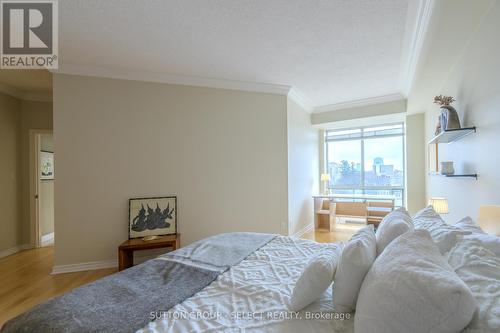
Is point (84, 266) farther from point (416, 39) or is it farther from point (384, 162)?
point (384, 162)

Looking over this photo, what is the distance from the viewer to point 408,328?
2.19 ft

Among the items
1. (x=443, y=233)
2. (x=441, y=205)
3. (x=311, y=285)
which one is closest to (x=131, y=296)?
(x=311, y=285)

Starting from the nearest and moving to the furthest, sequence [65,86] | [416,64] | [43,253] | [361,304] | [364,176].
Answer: [361,304] → [416,64] → [65,86] → [43,253] → [364,176]

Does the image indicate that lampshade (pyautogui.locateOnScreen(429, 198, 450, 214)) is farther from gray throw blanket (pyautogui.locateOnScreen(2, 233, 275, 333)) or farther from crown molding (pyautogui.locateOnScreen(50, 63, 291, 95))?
crown molding (pyautogui.locateOnScreen(50, 63, 291, 95))

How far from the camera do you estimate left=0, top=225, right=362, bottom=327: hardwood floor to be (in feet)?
7.06

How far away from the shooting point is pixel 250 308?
1.05 metres

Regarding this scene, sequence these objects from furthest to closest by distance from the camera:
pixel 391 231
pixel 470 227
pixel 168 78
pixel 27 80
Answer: pixel 27 80 < pixel 168 78 < pixel 470 227 < pixel 391 231

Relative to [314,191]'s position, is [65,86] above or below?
above

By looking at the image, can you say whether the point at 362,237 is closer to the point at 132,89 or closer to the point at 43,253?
the point at 132,89

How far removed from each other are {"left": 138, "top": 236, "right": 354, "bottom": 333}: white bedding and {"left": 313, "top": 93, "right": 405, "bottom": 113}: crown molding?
3.93m

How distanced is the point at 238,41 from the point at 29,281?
354cm

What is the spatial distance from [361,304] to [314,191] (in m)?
4.53

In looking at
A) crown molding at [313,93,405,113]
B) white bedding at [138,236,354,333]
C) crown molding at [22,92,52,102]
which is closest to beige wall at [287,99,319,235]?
crown molding at [313,93,405,113]

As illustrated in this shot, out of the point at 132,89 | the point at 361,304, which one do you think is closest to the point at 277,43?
the point at 132,89
